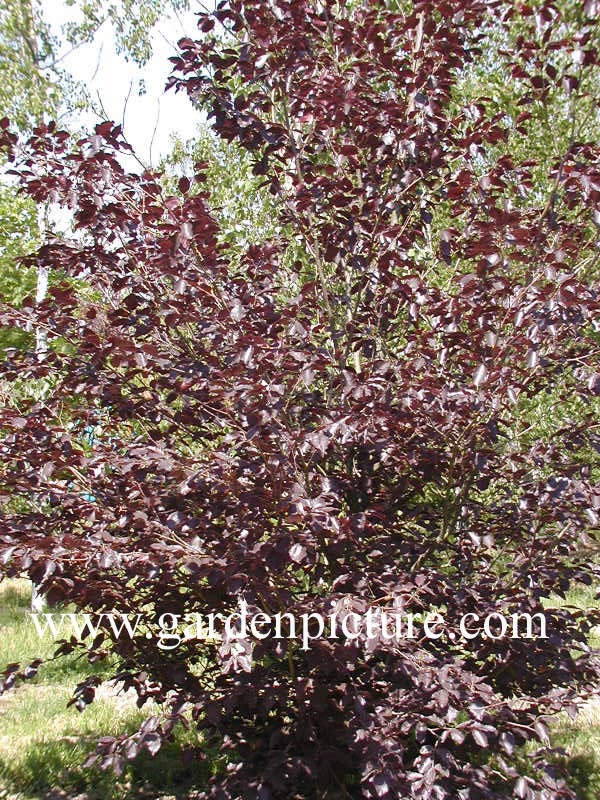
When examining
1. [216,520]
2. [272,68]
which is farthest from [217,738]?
[272,68]

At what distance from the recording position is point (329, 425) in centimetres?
208

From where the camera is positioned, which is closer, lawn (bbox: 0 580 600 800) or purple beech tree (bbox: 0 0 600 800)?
purple beech tree (bbox: 0 0 600 800)

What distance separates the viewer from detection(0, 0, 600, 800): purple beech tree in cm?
220

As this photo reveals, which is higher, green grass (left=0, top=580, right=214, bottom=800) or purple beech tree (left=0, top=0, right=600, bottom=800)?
purple beech tree (left=0, top=0, right=600, bottom=800)

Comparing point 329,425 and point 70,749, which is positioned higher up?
point 329,425

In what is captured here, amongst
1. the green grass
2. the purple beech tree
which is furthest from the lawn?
the purple beech tree

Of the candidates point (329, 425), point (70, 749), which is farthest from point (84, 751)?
point (329, 425)

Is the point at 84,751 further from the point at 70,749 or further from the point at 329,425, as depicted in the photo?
the point at 329,425

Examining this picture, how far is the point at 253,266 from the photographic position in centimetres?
281

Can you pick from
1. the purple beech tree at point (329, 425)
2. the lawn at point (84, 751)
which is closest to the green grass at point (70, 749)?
the lawn at point (84, 751)

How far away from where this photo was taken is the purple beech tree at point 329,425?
220cm

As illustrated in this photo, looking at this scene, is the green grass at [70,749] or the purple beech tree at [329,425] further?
the green grass at [70,749]

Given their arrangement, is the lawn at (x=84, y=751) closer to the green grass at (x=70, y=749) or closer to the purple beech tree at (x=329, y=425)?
the green grass at (x=70, y=749)

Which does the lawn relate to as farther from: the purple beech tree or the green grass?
the purple beech tree
